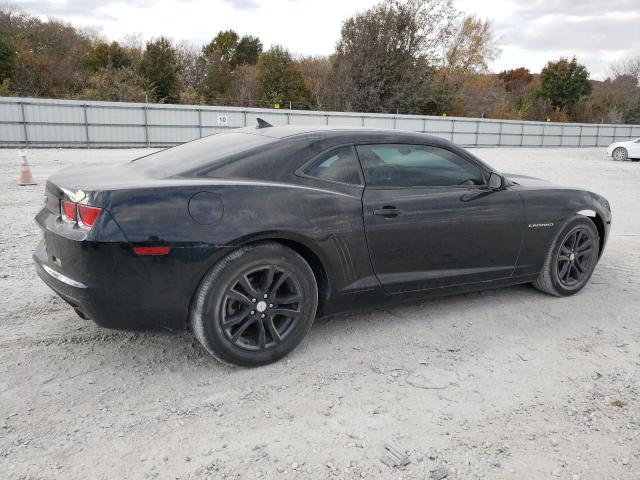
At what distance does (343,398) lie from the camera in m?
2.91

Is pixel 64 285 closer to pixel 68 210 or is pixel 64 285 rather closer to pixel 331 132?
pixel 68 210

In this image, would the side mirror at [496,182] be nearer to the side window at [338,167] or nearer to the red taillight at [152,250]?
the side window at [338,167]

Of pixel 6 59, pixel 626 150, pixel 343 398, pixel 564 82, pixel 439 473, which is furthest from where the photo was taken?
pixel 564 82

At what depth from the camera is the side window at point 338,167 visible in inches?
134

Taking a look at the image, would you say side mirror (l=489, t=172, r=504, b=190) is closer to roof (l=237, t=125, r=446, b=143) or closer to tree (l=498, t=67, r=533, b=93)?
roof (l=237, t=125, r=446, b=143)

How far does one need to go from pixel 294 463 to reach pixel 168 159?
7.33ft

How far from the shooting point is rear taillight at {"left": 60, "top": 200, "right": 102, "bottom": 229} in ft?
9.14

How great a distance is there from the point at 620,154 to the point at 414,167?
25.2 m

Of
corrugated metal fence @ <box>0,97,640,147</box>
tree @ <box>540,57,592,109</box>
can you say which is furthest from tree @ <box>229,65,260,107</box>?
tree @ <box>540,57,592,109</box>

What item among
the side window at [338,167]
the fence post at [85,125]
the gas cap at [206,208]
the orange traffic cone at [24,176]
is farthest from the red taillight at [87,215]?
the fence post at [85,125]

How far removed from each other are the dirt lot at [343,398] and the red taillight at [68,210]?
0.90m

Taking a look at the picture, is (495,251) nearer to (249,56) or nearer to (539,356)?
(539,356)

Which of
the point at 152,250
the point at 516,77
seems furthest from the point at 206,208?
the point at 516,77

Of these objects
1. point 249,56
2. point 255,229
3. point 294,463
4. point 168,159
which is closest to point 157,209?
point 255,229
